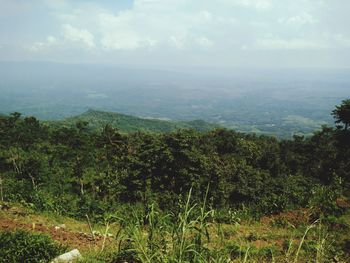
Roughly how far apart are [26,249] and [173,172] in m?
17.8

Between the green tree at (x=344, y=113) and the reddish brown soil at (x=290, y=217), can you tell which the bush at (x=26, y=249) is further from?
the green tree at (x=344, y=113)

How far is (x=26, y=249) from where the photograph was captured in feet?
17.1

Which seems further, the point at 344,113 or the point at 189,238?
the point at 344,113

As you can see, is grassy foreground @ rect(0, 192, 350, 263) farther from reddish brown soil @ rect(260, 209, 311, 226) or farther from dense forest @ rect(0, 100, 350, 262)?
dense forest @ rect(0, 100, 350, 262)

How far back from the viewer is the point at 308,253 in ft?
27.2

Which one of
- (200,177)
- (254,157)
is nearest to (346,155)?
(254,157)

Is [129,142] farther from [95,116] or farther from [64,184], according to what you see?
[95,116]

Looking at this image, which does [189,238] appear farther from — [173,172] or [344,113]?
[344,113]

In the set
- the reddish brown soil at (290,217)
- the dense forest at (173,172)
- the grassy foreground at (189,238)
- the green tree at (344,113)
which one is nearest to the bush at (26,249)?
the grassy foreground at (189,238)

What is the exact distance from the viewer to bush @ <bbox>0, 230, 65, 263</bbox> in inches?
201

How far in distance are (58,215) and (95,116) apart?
10073cm

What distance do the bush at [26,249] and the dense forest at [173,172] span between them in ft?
23.5

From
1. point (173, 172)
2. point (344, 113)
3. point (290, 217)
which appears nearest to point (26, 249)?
point (290, 217)

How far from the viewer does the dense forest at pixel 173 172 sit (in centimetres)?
1753
